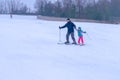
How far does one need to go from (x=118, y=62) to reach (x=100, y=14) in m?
45.5

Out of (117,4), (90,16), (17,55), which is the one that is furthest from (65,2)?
(17,55)

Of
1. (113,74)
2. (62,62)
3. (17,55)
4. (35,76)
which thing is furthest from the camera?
(17,55)

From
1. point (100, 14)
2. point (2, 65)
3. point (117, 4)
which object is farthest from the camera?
point (117, 4)

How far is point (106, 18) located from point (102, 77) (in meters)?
50.0

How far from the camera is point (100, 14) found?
55344 mm

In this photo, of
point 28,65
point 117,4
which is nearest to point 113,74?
point 28,65

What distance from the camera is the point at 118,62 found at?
34.2 ft

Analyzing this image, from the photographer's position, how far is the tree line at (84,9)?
5869 cm

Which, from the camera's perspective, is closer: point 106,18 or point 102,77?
point 102,77

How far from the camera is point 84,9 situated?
65.4 metres

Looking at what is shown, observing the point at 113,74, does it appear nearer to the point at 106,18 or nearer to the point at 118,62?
the point at 118,62

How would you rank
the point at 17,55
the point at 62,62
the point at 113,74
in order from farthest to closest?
1. the point at 17,55
2. the point at 62,62
3. the point at 113,74

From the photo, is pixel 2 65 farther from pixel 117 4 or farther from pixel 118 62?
pixel 117 4

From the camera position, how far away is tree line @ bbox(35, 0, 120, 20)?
58688mm
